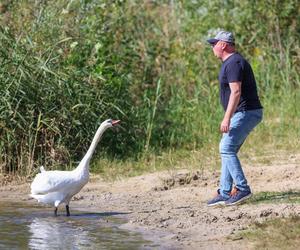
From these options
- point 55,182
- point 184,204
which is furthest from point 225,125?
point 55,182

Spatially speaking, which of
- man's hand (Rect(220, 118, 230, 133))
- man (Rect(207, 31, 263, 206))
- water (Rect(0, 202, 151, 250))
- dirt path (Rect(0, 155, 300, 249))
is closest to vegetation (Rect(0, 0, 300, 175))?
dirt path (Rect(0, 155, 300, 249))

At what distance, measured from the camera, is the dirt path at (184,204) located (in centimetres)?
913

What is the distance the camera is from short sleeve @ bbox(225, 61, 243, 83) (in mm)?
9570

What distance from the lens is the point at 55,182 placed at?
10.5 meters

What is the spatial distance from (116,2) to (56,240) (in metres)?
6.98

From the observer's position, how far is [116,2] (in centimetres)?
1537

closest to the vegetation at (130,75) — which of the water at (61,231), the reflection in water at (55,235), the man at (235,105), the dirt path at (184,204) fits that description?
the dirt path at (184,204)

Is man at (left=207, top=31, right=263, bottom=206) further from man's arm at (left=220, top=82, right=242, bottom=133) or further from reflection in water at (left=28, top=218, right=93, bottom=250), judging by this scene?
reflection in water at (left=28, top=218, right=93, bottom=250)

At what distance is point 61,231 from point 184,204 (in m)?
1.78

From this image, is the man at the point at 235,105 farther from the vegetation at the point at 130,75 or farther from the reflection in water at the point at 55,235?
the vegetation at the point at 130,75

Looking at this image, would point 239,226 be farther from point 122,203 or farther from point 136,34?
point 136,34

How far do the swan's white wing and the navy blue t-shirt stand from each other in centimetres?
207

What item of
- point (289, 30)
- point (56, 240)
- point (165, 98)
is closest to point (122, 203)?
point (56, 240)

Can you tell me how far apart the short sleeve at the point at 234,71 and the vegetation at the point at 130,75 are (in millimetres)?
3994
